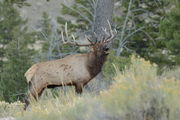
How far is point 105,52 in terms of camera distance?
12.4 metres

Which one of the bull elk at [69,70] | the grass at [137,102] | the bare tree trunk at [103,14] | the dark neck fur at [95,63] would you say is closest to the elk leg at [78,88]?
the bull elk at [69,70]

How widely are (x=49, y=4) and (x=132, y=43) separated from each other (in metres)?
41.2

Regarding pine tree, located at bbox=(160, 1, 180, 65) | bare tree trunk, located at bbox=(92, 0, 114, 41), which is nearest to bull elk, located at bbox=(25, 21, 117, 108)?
bare tree trunk, located at bbox=(92, 0, 114, 41)

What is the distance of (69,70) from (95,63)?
1.86 feet

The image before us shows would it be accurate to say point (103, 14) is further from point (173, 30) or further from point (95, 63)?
point (173, 30)

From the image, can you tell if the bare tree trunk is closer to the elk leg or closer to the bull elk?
the bull elk

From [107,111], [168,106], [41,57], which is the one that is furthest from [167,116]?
[41,57]

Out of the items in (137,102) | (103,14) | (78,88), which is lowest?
(78,88)

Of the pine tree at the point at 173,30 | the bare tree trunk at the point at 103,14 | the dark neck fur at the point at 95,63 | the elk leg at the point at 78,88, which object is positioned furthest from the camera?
the pine tree at the point at 173,30

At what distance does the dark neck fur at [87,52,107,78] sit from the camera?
41.0 ft

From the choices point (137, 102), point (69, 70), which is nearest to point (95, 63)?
point (69, 70)

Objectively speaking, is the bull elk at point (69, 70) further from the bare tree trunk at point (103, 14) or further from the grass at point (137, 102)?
the grass at point (137, 102)

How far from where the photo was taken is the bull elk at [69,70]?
41.0ft

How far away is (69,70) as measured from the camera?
12.6 metres
